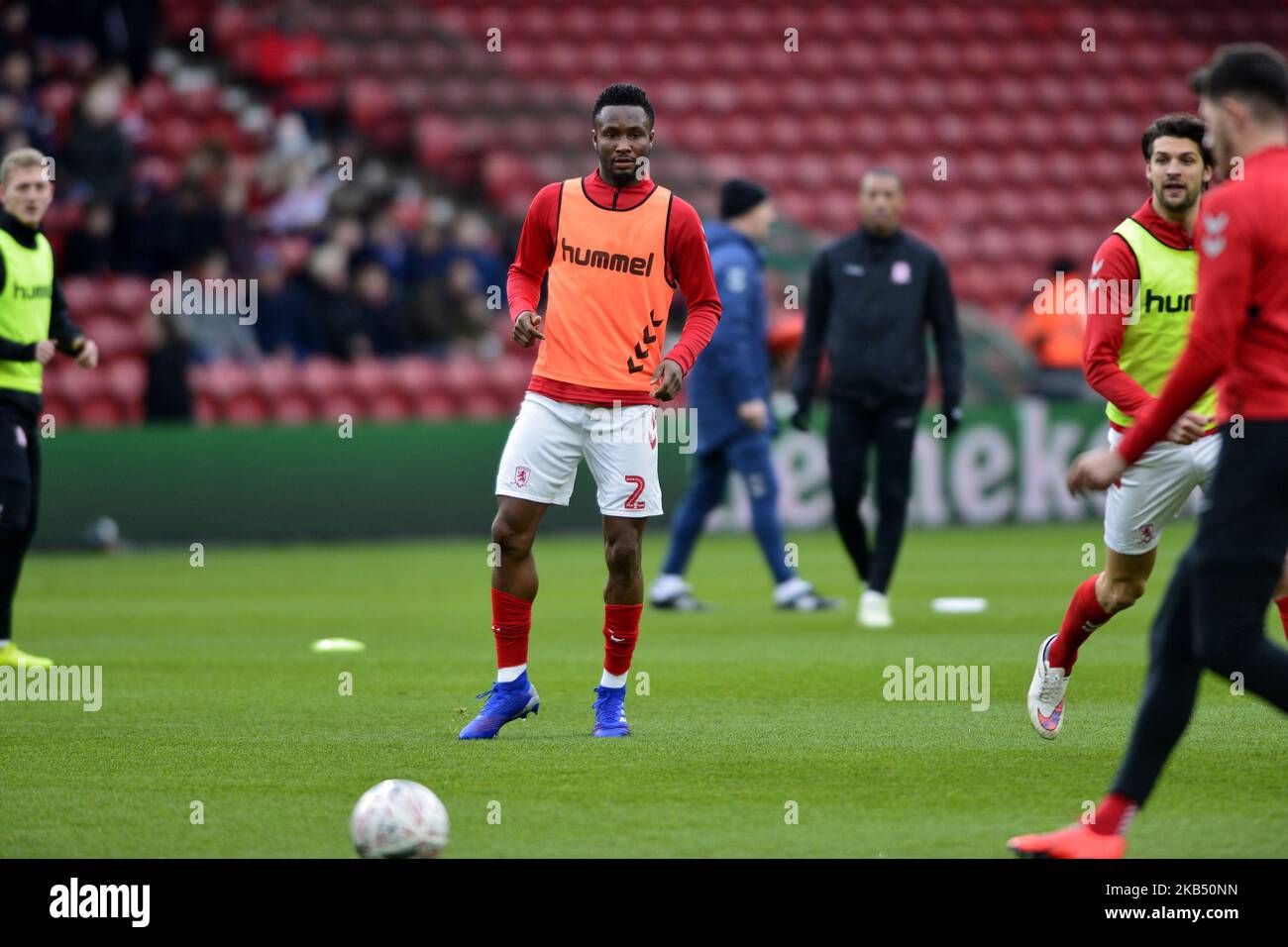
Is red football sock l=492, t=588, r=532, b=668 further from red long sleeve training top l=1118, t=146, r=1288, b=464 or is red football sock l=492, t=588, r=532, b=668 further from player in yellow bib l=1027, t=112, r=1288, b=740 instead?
red long sleeve training top l=1118, t=146, r=1288, b=464

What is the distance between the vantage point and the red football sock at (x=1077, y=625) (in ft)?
24.9

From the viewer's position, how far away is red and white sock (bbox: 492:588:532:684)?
7.62 metres

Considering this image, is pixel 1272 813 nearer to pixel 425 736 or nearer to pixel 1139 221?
pixel 1139 221

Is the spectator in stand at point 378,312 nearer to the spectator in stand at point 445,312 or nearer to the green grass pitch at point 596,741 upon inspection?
the spectator in stand at point 445,312

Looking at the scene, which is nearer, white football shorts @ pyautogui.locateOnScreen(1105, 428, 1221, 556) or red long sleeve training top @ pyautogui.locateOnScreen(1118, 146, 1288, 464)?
red long sleeve training top @ pyautogui.locateOnScreen(1118, 146, 1288, 464)

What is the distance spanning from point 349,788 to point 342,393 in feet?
47.9

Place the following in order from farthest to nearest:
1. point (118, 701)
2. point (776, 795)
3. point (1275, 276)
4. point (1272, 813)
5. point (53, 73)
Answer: point (53, 73)
point (118, 701)
point (776, 795)
point (1272, 813)
point (1275, 276)

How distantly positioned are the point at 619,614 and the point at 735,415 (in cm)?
562

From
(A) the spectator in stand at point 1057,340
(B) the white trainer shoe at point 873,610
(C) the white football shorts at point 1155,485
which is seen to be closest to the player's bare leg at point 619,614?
(C) the white football shorts at point 1155,485

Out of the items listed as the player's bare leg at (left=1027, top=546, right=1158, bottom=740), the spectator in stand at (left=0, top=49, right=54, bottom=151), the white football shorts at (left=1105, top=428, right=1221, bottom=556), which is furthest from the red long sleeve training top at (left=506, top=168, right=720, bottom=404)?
the spectator in stand at (left=0, top=49, right=54, bottom=151)

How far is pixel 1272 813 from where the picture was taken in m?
5.99

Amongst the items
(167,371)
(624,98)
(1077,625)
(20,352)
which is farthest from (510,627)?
(167,371)

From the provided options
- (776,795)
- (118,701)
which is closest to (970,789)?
(776,795)

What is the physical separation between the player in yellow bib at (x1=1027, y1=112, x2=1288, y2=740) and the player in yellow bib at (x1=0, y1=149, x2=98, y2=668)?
209 inches
